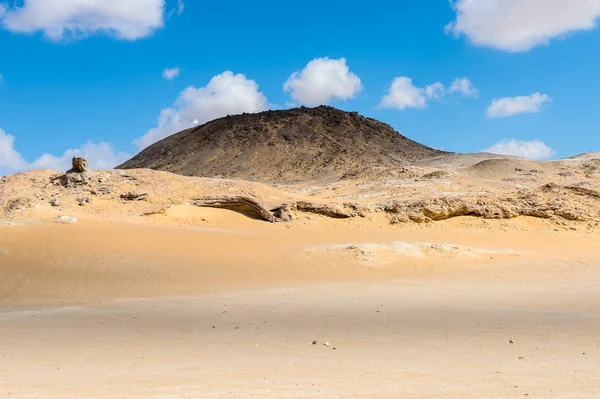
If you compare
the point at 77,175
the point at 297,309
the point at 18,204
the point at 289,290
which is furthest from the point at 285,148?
the point at 297,309

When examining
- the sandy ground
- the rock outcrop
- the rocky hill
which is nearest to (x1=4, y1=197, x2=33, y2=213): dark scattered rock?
the sandy ground

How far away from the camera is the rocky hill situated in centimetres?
5469

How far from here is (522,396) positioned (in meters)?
4.52

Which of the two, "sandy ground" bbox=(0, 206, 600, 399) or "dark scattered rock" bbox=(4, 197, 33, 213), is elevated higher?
"dark scattered rock" bbox=(4, 197, 33, 213)

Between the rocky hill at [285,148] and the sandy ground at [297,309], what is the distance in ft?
107

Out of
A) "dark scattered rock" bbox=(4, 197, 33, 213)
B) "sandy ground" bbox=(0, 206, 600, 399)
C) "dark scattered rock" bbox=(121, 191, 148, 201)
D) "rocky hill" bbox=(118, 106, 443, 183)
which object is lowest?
"sandy ground" bbox=(0, 206, 600, 399)

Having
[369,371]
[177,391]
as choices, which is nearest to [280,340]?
[369,371]

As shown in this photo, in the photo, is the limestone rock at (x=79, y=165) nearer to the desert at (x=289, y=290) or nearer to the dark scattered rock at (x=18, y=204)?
the desert at (x=289, y=290)

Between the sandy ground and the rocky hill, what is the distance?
32.6 metres

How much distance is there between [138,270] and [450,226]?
33.8ft

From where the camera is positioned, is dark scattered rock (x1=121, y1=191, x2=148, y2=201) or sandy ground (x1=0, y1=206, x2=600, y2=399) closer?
sandy ground (x1=0, y1=206, x2=600, y2=399)

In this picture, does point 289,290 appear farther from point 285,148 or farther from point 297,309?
point 285,148

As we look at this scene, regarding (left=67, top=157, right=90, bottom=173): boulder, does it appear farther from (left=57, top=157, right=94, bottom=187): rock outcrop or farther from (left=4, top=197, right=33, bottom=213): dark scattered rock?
(left=4, top=197, right=33, bottom=213): dark scattered rock

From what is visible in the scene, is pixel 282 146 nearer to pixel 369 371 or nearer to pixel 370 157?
pixel 370 157
